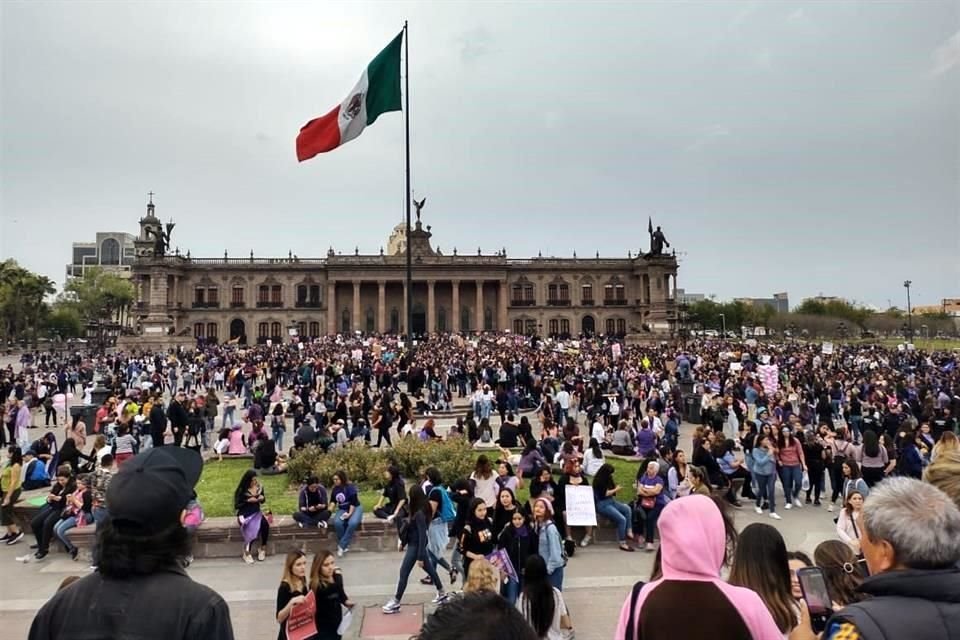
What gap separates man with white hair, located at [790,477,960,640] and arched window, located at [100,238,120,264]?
693ft

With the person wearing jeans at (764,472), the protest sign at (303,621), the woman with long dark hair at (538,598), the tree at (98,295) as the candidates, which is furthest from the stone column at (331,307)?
the woman with long dark hair at (538,598)

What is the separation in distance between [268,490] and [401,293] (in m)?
65.8

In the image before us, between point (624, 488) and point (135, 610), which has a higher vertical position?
point (135, 610)

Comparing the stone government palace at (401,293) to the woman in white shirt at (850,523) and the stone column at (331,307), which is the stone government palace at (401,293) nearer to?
the stone column at (331,307)

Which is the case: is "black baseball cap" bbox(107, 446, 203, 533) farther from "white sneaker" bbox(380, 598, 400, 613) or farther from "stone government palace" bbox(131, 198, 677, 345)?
"stone government palace" bbox(131, 198, 677, 345)

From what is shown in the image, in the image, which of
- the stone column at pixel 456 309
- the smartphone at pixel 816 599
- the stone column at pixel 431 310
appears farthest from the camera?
the stone column at pixel 456 309

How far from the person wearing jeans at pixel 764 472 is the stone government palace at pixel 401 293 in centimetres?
5922

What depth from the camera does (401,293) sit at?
250ft

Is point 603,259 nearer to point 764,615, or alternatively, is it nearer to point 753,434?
point 753,434

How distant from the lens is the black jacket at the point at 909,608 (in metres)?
1.85

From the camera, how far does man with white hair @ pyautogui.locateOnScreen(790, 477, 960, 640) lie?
6.14 ft

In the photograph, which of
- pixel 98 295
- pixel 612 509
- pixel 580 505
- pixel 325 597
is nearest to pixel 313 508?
pixel 325 597

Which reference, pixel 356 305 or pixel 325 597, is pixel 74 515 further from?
pixel 356 305

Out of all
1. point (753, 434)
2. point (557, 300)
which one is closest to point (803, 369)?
point (753, 434)
